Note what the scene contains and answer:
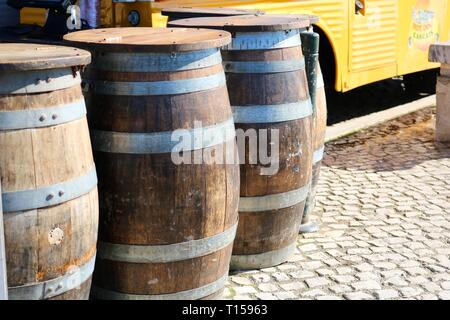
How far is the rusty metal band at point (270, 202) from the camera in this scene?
421 centimetres

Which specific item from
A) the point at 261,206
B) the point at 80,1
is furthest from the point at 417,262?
the point at 80,1

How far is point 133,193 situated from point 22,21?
135 inches

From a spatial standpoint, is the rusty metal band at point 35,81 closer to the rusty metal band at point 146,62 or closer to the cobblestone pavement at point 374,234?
the rusty metal band at point 146,62

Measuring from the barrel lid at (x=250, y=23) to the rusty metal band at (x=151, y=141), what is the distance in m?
0.82

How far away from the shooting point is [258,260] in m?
4.39

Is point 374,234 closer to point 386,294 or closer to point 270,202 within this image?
point 386,294

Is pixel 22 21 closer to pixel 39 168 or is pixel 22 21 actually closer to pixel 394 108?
pixel 39 168

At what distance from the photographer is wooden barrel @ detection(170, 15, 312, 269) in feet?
13.3

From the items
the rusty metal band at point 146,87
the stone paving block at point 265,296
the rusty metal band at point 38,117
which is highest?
the rusty metal band at point 146,87

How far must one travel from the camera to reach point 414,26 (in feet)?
29.0

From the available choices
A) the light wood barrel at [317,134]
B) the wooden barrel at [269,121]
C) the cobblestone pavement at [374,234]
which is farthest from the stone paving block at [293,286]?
the light wood barrel at [317,134]

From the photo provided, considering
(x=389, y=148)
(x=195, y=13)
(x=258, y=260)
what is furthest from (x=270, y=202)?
(x=389, y=148)

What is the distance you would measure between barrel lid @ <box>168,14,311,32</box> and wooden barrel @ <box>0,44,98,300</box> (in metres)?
1.20

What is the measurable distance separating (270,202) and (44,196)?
167 centimetres
